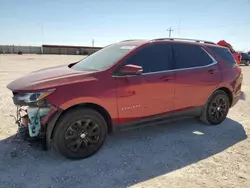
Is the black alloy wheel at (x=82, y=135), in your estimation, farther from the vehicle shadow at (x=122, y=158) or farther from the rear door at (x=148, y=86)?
the rear door at (x=148, y=86)

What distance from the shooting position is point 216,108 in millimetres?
4676

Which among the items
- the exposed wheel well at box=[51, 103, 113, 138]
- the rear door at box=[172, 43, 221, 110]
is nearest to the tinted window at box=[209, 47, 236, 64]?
the rear door at box=[172, 43, 221, 110]

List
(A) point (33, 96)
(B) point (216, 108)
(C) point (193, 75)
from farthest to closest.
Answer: (B) point (216, 108), (C) point (193, 75), (A) point (33, 96)

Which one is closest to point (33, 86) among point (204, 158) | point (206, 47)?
point (204, 158)

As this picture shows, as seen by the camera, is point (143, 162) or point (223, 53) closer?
point (143, 162)

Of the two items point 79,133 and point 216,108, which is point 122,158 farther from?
point 216,108

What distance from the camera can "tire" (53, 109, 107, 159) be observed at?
303 cm

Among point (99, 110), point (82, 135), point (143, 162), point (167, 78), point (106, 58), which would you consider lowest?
point (143, 162)

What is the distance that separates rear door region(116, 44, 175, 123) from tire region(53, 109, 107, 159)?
1.42ft

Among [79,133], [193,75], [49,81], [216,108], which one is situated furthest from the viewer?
[216,108]

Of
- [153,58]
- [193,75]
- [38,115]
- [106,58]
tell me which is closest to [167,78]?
[153,58]

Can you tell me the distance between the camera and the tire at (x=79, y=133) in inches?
119

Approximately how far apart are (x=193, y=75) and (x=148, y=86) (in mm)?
1126

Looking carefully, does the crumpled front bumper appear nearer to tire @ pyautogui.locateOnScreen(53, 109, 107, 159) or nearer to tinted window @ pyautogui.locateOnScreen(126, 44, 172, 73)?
tire @ pyautogui.locateOnScreen(53, 109, 107, 159)
